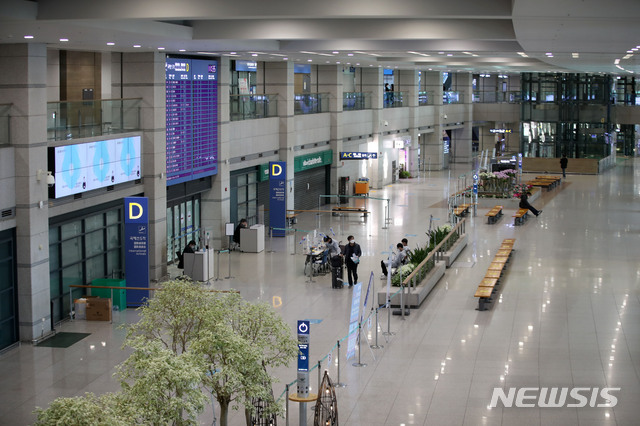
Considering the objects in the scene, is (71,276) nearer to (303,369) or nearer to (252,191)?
(303,369)

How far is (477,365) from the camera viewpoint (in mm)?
14461

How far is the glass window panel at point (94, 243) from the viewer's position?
1908cm

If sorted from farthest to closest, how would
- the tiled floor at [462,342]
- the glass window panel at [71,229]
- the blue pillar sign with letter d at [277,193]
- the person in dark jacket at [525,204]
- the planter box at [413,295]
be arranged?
the person in dark jacket at [525,204] → the blue pillar sign with letter d at [277,193] → the planter box at [413,295] → the glass window panel at [71,229] → the tiled floor at [462,342]

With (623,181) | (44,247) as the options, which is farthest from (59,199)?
(623,181)

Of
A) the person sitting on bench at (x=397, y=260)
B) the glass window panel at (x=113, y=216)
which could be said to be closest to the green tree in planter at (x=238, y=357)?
the person sitting on bench at (x=397, y=260)

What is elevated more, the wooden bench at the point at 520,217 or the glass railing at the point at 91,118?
the glass railing at the point at 91,118

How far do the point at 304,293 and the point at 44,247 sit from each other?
5857 mm

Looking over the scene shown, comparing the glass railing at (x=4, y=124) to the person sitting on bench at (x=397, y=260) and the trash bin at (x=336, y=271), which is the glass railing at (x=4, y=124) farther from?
the person sitting on bench at (x=397, y=260)

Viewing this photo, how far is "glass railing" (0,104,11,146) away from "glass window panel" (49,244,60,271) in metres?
2.55

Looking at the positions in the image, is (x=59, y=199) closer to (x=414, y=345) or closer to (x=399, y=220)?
(x=414, y=345)

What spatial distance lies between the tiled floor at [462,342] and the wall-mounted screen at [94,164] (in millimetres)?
2735

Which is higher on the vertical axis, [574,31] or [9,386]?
[574,31]

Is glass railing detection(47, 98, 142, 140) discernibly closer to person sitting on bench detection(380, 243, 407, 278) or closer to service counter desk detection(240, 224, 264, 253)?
service counter desk detection(240, 224, 264, 253)

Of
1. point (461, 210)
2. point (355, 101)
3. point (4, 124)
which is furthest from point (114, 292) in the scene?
point (355, 101)
